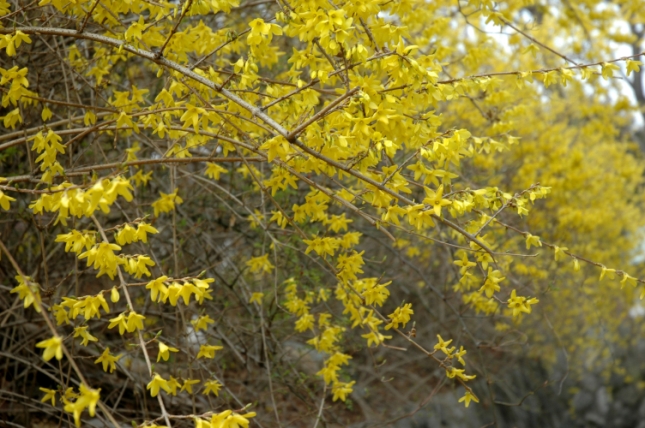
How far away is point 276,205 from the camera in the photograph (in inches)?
122

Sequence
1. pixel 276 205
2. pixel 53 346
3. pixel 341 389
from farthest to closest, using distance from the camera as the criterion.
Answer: pixel 341 389 < pixel 276 205 < pixel 53 346

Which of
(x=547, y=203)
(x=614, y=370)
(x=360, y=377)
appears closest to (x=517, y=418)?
(x=614, y=370)

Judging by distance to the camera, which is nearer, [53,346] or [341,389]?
[53,346]

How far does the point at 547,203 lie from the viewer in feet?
22.6

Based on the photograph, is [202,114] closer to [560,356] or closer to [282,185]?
[282,185]

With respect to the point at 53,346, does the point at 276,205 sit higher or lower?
higher

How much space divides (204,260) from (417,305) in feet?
12.3

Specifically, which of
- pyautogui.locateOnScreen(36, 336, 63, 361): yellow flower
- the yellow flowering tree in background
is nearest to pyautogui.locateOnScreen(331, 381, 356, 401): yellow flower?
the yellow flowering tree in background

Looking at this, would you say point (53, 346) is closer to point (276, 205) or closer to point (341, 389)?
point (276, 205)

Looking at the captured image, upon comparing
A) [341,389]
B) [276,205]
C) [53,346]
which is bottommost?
[341,389]

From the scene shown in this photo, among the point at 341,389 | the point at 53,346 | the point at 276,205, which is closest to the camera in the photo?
the point at 53,346

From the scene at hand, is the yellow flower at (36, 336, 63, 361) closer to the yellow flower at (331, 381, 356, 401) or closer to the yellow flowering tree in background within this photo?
the yellow flowering tree in background

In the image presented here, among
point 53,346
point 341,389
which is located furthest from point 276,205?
point 53,346

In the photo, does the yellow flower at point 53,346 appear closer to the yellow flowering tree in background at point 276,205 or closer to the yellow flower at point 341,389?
the yellow flowering tree in background at point 276,205
